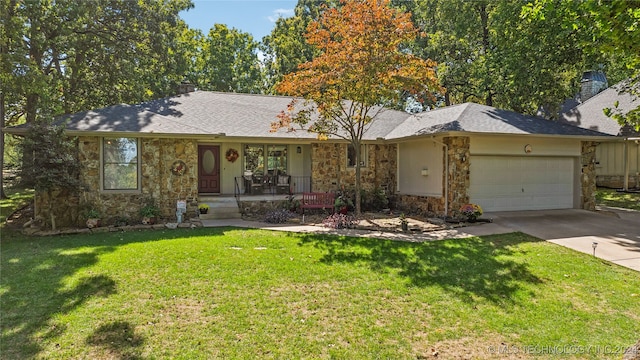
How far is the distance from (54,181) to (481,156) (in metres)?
12.3

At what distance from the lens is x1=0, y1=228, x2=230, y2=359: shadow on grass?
157 inches

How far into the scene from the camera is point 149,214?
1007 centimetres

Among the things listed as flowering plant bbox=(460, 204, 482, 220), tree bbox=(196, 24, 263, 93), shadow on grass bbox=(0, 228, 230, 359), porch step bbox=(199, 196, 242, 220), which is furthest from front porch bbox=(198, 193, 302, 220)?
tree bbox=(196, 24, 263, 93)

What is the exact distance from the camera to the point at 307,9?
3294 centimetres

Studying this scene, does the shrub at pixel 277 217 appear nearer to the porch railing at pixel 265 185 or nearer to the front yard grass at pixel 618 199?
the porch railing at pixel 265 185

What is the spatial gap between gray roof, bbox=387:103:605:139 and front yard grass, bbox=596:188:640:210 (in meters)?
4.14

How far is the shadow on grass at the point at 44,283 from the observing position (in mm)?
3994

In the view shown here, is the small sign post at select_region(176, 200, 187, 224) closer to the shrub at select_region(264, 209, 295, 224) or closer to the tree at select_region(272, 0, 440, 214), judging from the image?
the shrub at select_region(264, 209, 295, 224)

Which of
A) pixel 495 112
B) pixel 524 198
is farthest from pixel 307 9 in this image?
pixel 524 198

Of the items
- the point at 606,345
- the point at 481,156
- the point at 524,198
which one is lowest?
the point at 606,345

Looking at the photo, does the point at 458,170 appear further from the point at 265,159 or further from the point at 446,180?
the point at 265,159

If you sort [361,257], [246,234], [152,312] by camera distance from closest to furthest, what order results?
[152,312]
[361,257]
[246,234]

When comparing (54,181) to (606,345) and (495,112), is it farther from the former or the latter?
(495,112)

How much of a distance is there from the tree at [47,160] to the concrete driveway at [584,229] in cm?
1080
